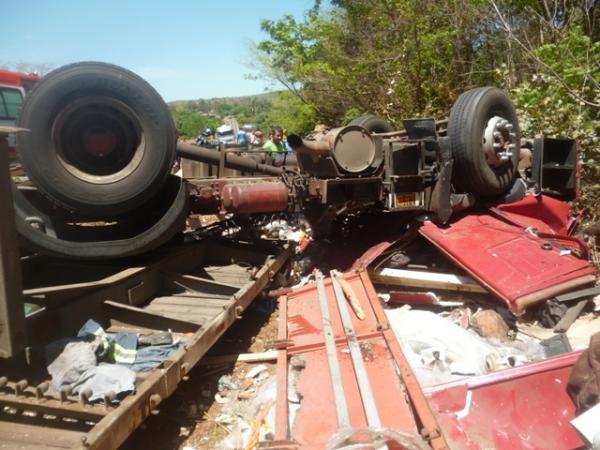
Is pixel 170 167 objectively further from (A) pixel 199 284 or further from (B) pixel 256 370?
(B) pixel 256 370

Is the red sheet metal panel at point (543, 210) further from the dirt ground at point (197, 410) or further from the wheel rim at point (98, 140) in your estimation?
the wheel rim at point (98, 140)

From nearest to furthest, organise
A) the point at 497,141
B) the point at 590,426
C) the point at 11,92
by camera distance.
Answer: the point at 590,426 → the point at 497,141 → the point at 11,92

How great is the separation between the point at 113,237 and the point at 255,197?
118cm

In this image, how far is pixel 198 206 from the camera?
158 inches

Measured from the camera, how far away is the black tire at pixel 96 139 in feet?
9.75

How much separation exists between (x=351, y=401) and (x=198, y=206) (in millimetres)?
2159

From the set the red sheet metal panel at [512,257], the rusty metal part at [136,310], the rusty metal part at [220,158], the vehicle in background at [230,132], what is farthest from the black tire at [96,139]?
the vehicle in background at [230,132]

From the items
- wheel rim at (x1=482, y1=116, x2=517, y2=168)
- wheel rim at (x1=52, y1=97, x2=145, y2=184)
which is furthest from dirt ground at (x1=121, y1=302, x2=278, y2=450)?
wheel rim at (x1=482, y1=116, x2=517, y2=168)

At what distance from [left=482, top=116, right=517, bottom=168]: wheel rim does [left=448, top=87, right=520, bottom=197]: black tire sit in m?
0.04

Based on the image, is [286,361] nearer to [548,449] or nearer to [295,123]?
[548,449]

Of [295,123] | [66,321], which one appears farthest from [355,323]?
[295,123]

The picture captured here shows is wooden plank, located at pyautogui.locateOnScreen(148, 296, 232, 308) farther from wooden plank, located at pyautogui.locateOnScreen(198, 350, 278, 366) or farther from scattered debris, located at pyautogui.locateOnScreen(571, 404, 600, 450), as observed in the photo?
scattered debris, located at pyautogui.locateOnScreen(571, 404, 600, 450)

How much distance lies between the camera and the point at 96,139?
10.7 ft

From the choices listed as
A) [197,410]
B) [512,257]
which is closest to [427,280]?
[512,257]
